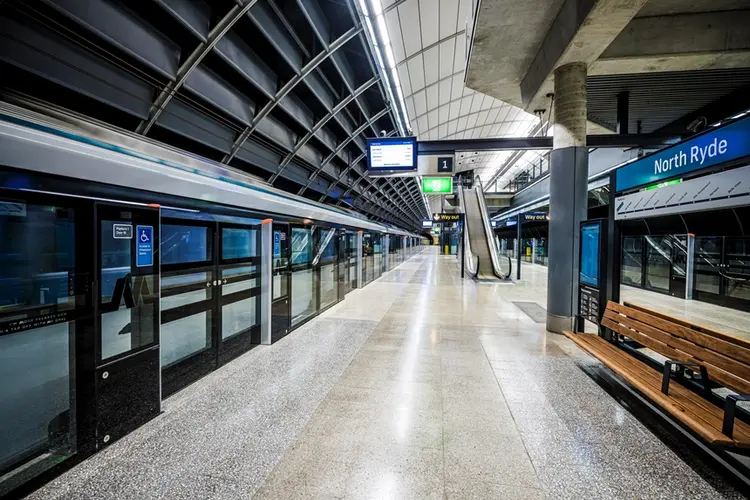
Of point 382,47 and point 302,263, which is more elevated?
point 382,47

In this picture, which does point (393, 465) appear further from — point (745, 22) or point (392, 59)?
point (392, 59)

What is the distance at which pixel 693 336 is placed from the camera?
8.41ft

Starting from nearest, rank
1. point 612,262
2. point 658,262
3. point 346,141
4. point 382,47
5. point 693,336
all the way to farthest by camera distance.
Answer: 1. point 693,336
2. point 612,262
3. point 382,47
4. point 658,262
5. point 346,141

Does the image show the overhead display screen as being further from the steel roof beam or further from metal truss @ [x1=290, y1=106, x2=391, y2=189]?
metal truss @ [x1=290, y1=106, x2=391, y2=189]

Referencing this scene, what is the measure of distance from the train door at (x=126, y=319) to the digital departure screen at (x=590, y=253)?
556cm

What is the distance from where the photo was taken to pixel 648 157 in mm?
3676

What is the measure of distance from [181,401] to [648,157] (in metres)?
5.99

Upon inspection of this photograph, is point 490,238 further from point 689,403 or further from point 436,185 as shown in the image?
point 689,403

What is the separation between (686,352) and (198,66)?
35.1ft

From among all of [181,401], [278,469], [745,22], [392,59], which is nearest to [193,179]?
[181,401]

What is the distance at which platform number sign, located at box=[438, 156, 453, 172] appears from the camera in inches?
309

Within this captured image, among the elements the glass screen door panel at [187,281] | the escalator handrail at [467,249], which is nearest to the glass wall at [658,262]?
the escalator handrail at [467,249]

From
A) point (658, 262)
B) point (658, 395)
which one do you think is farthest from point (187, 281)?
point (658, 262)

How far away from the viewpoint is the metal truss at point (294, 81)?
8.50 m
